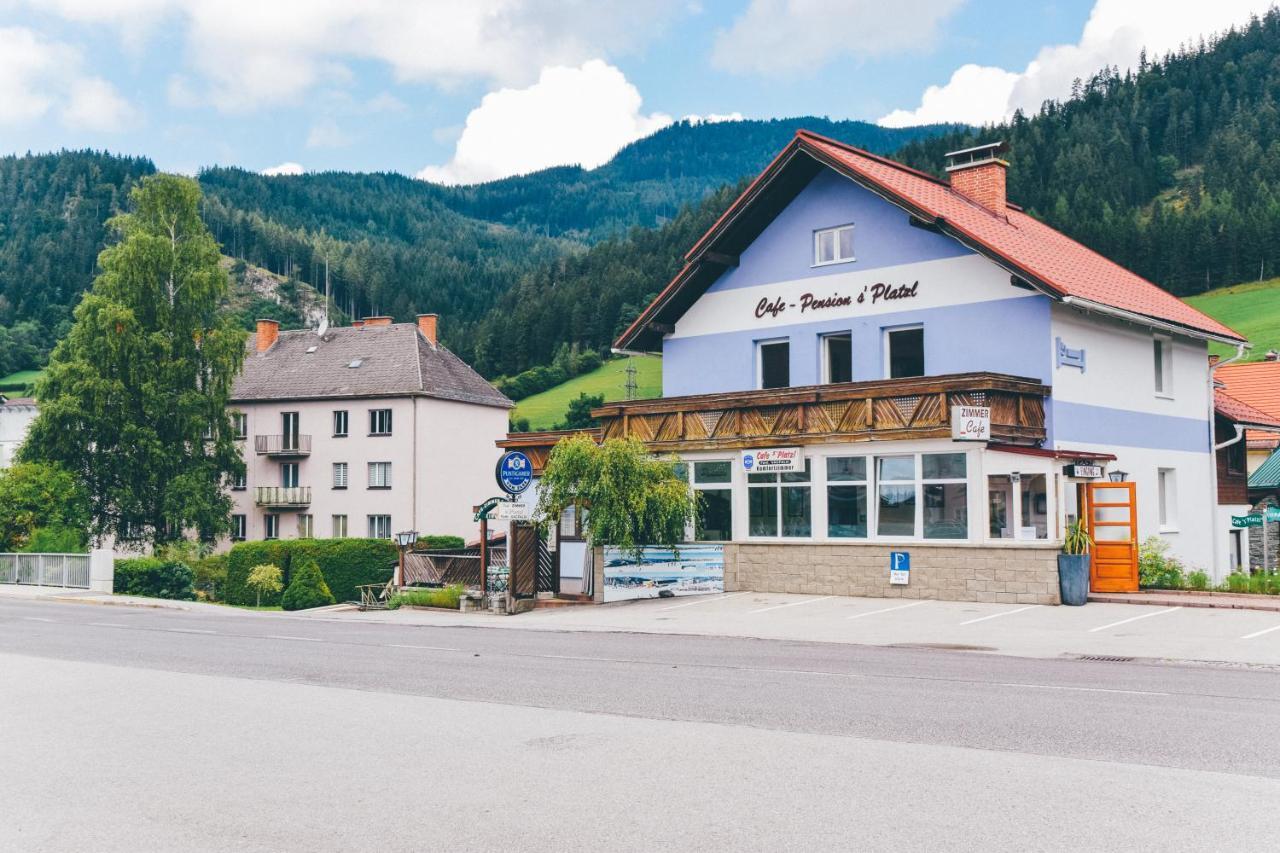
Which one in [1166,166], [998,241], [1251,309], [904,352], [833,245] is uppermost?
[1166,166]

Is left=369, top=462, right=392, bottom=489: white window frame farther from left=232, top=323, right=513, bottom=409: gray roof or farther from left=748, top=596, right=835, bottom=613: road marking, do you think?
left=748, top=596, right=835, bottom=613: road marking

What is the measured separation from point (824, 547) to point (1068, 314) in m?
7.23

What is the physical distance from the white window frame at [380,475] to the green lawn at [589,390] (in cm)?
3890

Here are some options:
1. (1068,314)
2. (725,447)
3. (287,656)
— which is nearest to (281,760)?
(287,656)

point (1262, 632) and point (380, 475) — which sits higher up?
point (380, 475)

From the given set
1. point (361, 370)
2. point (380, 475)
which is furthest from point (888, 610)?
point (361, 370)

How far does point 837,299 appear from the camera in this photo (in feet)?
97.8

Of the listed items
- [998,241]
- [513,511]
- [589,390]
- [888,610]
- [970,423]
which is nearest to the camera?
[888,610]

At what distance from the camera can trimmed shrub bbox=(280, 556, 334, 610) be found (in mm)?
34562

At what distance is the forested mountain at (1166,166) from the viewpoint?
116 m

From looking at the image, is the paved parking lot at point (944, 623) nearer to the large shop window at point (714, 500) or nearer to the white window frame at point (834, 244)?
the large shop window at point (714, 500)

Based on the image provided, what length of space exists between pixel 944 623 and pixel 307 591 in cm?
1995

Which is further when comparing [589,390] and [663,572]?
[589,390]

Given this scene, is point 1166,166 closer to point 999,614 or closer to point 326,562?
point 326,562
